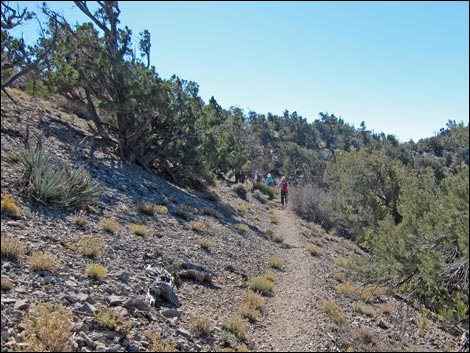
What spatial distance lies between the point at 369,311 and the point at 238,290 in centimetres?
289

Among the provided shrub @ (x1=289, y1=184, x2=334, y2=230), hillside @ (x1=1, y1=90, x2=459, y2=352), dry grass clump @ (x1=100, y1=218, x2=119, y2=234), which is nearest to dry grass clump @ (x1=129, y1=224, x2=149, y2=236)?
hillside @ (x1=1, y1=90, x2=459, y2=352)

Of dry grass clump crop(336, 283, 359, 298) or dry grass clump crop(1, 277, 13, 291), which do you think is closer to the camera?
dry grass clump crop(1, 277, 13, 291)

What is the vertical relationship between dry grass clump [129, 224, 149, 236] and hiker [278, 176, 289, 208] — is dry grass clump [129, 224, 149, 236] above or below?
below

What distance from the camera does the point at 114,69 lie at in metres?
15.5

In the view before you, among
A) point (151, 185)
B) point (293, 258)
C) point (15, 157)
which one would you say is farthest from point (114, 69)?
point (293, 258)

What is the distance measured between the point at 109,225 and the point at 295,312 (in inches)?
171

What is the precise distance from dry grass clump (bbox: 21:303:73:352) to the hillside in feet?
0.15

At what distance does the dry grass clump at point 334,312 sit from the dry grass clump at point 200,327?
2.83 m

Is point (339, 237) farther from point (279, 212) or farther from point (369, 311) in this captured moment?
point (369, 311)

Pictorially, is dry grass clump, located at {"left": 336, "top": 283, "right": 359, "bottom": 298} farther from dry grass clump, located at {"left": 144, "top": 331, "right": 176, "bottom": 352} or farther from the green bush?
the green bush

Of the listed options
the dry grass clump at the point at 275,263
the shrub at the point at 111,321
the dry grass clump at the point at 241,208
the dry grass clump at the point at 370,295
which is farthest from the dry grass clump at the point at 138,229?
the dry grass clump at the point at 241,208

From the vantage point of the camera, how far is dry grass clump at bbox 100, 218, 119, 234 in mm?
8617

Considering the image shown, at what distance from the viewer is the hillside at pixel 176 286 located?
5219 mm

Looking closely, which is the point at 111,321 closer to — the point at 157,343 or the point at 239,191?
the point at 157,343
